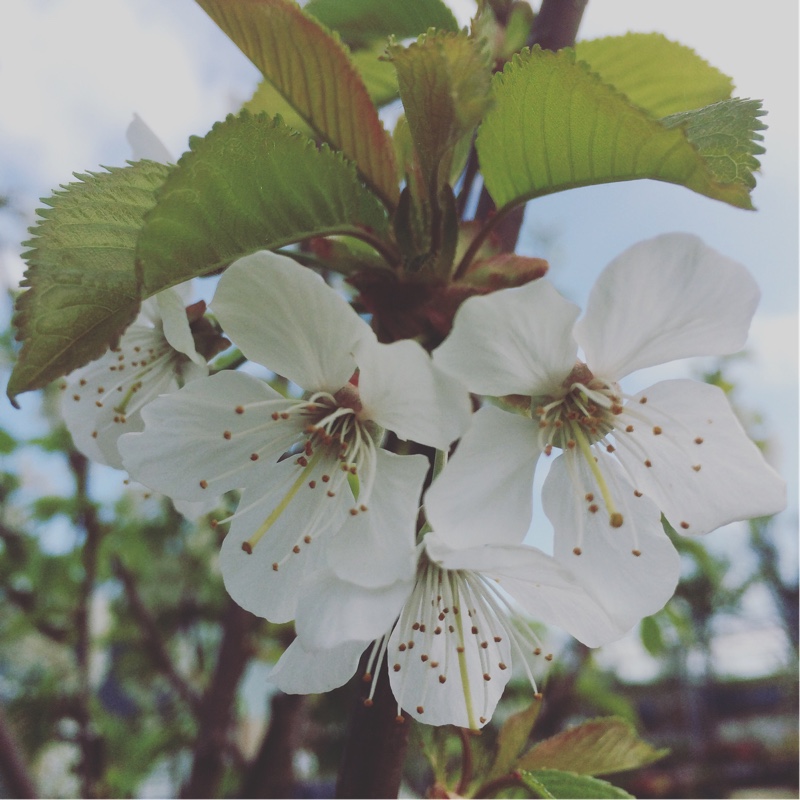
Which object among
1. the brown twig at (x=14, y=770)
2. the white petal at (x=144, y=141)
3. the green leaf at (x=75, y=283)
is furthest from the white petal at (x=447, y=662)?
the brown twig at (x=14, y=770)

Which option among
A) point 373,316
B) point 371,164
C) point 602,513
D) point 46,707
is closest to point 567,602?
point 602,513

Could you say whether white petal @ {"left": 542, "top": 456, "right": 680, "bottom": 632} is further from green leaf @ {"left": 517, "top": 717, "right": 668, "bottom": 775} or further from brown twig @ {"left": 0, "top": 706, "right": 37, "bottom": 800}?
brown twig @ {"left": 0, "top": 706, "right": 37, "bottom": 800}

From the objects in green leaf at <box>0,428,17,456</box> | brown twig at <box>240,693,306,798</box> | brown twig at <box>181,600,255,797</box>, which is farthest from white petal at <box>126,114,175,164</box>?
green leaf at <box>0,428,17,456</box>

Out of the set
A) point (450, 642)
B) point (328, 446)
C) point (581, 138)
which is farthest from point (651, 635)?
point (581, 138)

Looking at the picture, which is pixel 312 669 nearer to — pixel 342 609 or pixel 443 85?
pixel 342 609

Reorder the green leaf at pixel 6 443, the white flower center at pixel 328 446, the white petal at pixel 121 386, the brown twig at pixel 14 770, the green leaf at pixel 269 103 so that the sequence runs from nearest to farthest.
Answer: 1. the white flower center at pixel 328 446
2. the white petal at pixel 121 386
3. the green leaf at pixel 269 103
4. the brown twig at pixel 14 770
5. the green leaf at pixel 6 443

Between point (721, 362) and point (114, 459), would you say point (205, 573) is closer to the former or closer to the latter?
point (721, 362)

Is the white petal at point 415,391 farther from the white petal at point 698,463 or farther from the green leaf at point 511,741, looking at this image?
the green leaf at point 511,741
